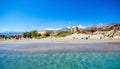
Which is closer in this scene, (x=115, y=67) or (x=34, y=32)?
(x=115, y=67)

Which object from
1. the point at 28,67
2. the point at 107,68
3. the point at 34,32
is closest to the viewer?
the point at 107,68

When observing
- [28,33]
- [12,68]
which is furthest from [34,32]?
[12,68]

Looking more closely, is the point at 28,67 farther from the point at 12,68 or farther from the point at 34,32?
the point at 34,32

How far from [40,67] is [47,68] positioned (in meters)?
0.56

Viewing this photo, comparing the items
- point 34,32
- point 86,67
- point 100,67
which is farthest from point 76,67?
point 34,32

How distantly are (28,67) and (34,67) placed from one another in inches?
14.3

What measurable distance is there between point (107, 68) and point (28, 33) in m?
58.8

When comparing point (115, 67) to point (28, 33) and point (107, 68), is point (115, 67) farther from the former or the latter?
point (28, 33)

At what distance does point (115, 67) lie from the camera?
32.4 ft

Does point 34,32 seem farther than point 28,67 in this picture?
Yes

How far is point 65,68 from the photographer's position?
994cm

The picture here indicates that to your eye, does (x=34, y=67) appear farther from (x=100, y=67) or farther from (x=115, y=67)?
(x=115, y=67)

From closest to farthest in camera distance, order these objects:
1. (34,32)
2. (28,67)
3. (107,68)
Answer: (107,68)
(28,67)
(34,32)

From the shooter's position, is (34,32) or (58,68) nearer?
(58,68)
